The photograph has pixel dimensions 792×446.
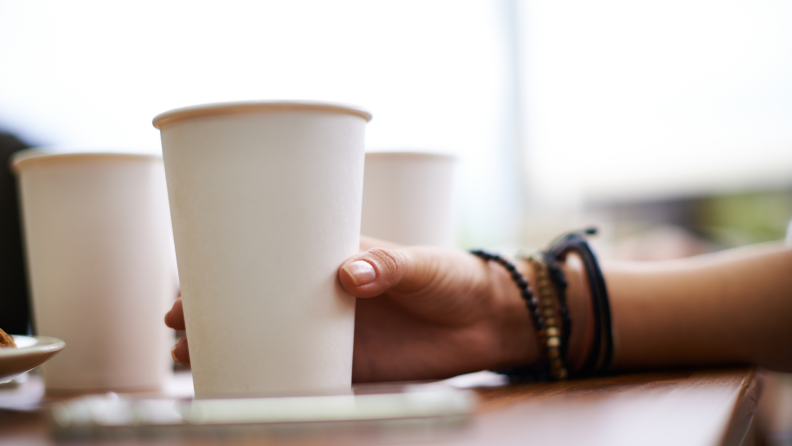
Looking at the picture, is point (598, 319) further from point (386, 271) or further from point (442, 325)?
point (386, 271)

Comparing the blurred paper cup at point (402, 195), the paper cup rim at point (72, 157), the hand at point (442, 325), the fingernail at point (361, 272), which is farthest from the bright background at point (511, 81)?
the fingernail at point (361, 272)

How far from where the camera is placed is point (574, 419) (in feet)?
1.08

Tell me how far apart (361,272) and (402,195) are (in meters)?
0.31

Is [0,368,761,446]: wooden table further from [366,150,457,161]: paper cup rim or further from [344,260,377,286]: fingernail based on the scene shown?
[366,150,457,161]: paper cup rim

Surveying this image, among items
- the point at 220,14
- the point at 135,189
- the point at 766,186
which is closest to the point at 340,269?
the point at 135,189

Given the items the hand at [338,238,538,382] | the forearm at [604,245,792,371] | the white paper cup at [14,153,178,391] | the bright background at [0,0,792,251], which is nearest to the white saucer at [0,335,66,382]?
the white paper cup at [14,153,178,391]

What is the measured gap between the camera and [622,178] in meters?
4.03

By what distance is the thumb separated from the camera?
396 mm

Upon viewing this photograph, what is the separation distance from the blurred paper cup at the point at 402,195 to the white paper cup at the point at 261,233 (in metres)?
0.28

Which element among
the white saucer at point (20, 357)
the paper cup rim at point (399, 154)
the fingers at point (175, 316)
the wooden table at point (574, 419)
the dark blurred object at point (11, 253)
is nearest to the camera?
the wooden table at point (574, 419)

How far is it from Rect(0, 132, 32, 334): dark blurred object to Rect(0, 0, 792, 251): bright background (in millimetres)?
420

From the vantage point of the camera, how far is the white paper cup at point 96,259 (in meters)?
0.57

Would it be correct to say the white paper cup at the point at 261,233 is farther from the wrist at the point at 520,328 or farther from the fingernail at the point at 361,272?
the wrist at the point at 520,328

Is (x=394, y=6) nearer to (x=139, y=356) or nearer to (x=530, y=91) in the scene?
(x=530, y=91)
